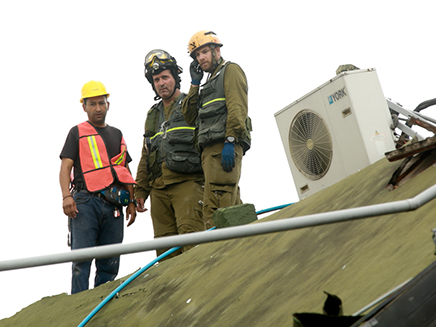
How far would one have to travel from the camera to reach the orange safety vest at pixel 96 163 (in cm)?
446

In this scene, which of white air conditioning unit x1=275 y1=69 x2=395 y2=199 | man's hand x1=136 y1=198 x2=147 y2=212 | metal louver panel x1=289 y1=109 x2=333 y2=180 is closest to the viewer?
white air conditioning unit x1=275 y1=69 x2=395 y2=199

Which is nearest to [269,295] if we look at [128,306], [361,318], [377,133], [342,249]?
[342,249]

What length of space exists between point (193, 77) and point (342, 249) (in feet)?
9.23

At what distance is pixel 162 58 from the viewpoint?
5180 mm

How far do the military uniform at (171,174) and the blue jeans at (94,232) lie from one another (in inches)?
20.2

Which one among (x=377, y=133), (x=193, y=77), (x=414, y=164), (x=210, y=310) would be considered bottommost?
(x=210, y=310)

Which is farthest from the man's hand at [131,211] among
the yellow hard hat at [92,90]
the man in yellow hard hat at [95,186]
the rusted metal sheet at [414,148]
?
the rusted metal sheet at [414,148]

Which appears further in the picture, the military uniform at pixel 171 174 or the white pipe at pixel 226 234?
the military uniform at pixel 171 174

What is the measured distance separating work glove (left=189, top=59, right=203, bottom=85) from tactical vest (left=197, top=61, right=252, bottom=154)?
144 millimetres

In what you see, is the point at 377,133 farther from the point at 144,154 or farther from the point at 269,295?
the point at 144,154

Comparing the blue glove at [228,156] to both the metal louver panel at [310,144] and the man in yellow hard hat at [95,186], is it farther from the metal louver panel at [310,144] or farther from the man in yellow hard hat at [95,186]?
the man in yellow hard hat at [95,186]

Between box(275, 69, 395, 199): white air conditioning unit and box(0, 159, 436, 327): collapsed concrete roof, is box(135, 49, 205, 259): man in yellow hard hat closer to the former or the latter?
box(0, 159, 436, 327): collapsed concrete roof

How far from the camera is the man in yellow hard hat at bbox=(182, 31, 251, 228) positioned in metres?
4.29

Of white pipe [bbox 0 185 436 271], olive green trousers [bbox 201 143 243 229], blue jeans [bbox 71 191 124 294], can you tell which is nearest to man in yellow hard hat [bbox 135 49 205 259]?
olive green trousers [bbox 201 143 243 229]
